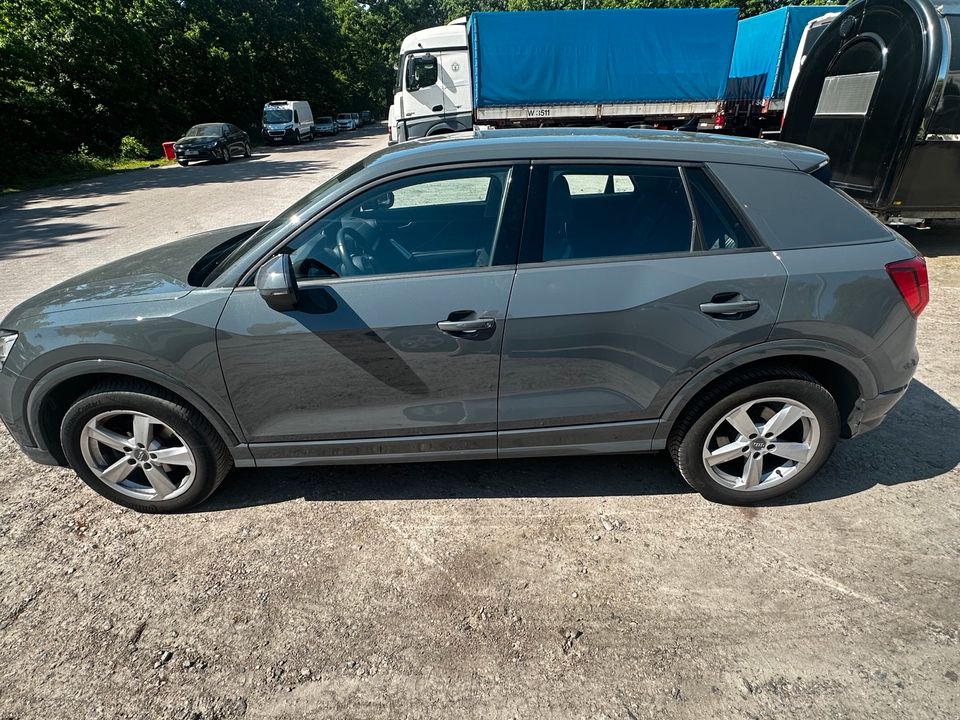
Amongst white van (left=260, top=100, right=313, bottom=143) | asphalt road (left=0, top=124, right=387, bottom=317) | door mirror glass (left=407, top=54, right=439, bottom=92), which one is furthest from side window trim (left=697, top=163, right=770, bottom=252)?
white van (left=260, top=100, right=313, bottom=143)

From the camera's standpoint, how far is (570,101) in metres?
13.7

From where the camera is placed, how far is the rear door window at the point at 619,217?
258 cm

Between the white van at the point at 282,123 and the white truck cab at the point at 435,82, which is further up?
the white truck cab at the point at 435,82

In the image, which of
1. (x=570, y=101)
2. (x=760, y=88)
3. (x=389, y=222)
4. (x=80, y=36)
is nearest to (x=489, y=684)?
(x=389, y=222)

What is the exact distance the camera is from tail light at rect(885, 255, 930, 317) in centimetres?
255


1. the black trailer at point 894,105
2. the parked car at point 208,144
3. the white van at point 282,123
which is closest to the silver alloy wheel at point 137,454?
the black trailer at point 894,105

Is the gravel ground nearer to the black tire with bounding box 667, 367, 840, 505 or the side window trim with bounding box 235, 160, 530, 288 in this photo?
the black tire with bounding box 667, 367, 840, 505

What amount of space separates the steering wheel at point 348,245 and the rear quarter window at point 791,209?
67.0 inches

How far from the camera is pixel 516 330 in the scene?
247 centimetres

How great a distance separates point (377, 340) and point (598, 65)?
Result: 13.6 metres

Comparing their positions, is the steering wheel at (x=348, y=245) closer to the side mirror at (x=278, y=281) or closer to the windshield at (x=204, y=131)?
the side mirror at (x=278, y=281)

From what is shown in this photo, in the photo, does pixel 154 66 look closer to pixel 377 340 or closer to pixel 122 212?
pixel 122 212

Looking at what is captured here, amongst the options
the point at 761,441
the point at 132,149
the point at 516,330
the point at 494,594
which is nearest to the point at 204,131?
the point at 132,149

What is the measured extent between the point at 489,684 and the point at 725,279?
75.3 inches
